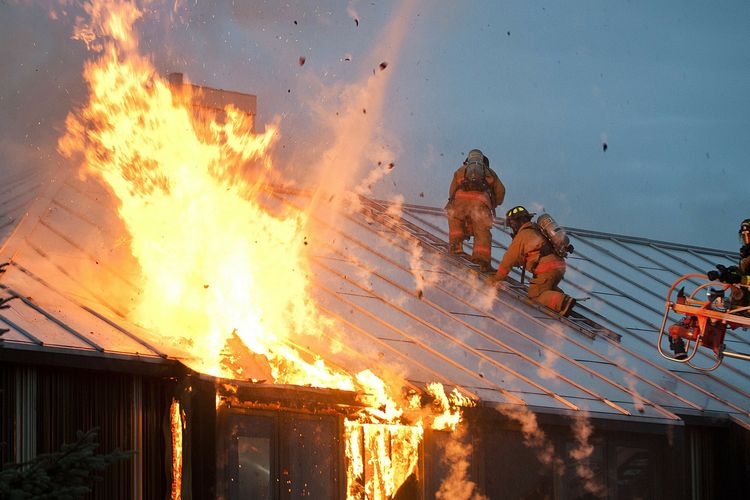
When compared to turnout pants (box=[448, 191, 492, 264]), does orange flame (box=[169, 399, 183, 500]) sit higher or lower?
lower

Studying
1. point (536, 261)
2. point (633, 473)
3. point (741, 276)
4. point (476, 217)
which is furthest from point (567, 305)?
point (633, 473)

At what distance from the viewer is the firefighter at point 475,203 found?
19016 mm

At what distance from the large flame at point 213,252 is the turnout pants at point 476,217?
2.53 metres

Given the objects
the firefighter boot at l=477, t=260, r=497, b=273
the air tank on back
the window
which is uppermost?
the air tank on back

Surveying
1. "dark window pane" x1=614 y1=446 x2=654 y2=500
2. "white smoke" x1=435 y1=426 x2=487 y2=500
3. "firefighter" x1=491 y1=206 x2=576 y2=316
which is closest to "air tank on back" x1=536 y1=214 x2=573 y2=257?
"firefighter" x1=491 y1=206 x2=576 y2=316

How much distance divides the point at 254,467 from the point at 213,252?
3278mm

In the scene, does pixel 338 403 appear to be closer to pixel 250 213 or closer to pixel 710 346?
pixel 250 213

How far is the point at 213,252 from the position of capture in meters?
A: 14.1

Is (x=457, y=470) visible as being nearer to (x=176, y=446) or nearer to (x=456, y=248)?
(x=176, y=446)

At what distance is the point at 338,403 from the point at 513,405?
7.39ft

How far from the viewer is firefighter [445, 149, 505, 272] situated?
62.4ft

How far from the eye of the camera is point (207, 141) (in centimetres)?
1720

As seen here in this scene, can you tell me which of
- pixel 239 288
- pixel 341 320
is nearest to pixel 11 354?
pixel 239 288

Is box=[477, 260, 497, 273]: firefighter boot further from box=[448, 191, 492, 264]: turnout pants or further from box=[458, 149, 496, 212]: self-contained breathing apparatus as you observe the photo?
box=[458, 149, 496, 212]: self-contained breathing apparatus
